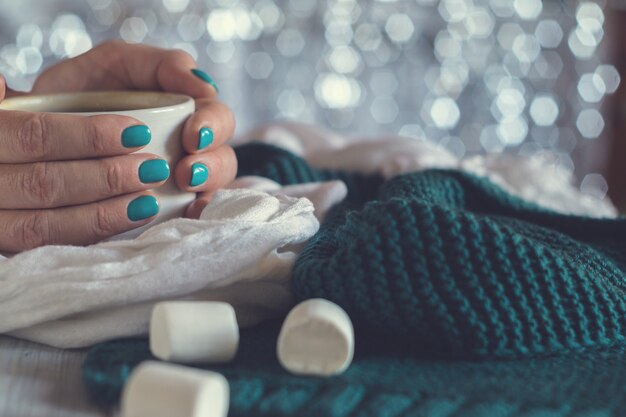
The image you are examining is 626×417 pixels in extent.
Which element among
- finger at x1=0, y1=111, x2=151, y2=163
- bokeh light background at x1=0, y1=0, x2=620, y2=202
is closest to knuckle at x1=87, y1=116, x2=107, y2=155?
finger at x1=0, y1=111, x2=151, y2=163

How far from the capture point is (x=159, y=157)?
0.47 m

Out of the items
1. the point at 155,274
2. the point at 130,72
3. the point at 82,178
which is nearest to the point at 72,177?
the point at 82,178

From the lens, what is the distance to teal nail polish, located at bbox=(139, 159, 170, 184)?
1.51 ft

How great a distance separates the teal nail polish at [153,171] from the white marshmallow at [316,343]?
16 centimetres

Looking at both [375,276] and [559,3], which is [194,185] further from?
[559,3]

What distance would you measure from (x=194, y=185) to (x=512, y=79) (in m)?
1.40

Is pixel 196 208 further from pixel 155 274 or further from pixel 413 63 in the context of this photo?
pixel 413 63

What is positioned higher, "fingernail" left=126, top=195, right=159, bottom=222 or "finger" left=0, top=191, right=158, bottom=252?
"fingernail" left=126, top=195, right=159, bottom=222

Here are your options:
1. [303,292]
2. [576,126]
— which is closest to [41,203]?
[303,292]

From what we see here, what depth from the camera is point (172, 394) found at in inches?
11.7

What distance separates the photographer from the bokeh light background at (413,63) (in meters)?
1.64

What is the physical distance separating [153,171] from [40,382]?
0.15 m

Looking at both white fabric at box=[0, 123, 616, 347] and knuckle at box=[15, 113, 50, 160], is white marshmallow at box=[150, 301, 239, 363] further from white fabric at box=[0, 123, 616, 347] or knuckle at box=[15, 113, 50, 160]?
knuckle at box=[15, 113, 50, 160]

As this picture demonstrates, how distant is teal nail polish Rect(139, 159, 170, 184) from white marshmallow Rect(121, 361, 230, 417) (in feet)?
0.58
